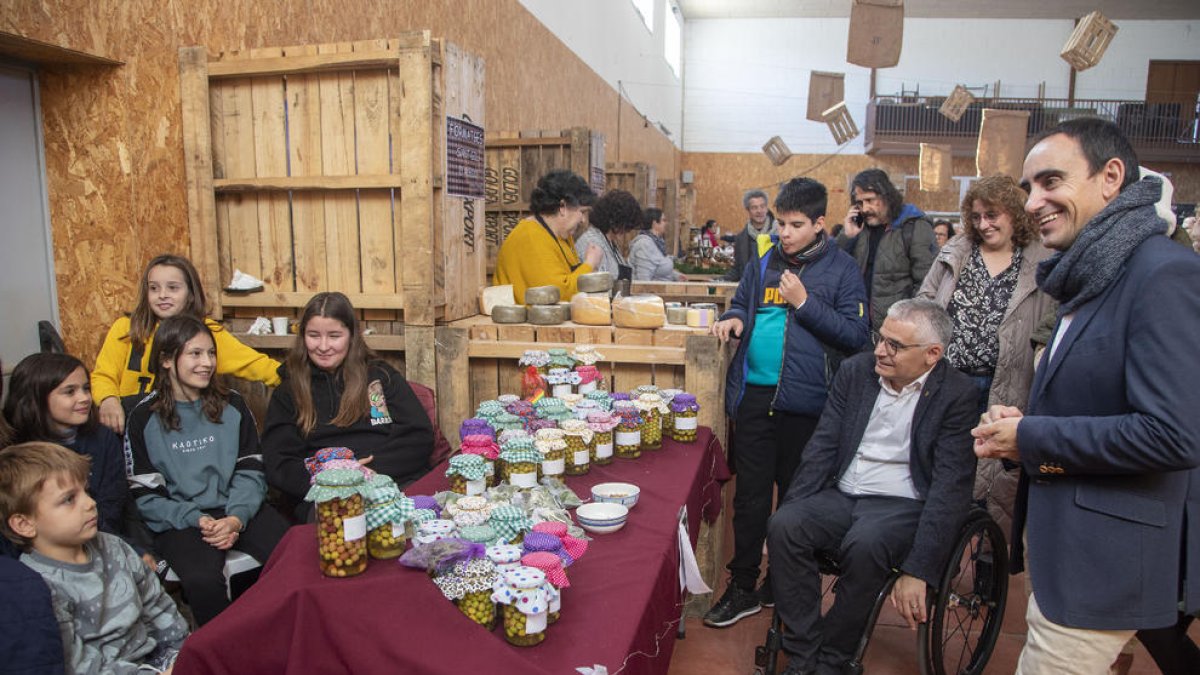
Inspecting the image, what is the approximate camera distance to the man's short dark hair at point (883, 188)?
4512mm

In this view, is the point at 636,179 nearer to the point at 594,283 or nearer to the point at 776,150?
the point at 776,150

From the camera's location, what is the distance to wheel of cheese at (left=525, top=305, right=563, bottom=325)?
3639 millimetres

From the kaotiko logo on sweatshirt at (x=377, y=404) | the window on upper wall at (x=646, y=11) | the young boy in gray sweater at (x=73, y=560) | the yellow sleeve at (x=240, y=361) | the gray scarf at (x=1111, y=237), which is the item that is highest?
the window on upper wall at (x=646, y=11)

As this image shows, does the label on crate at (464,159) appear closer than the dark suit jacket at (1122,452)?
No

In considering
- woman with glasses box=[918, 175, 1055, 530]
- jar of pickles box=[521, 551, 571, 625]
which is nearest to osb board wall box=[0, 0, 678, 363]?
jar of pickles box=[521, 551, 571, 625]

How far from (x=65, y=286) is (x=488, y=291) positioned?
201cm

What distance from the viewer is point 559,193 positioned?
14.3 feet

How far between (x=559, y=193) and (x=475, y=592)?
304 cm

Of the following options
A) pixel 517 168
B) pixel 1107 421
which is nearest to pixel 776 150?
pixel 517 168

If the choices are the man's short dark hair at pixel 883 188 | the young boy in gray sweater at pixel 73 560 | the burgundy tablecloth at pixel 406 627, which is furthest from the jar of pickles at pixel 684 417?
the man's short dark hair at pixel 883 188

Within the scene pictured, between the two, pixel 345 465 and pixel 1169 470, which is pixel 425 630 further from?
pixel 1169 470

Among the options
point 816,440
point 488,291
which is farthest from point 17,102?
point 816,440

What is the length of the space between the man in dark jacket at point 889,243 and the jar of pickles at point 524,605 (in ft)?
11.5

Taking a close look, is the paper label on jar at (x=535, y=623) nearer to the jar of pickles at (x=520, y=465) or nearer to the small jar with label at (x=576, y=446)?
the jar of pickles at (x=520, y=465)
